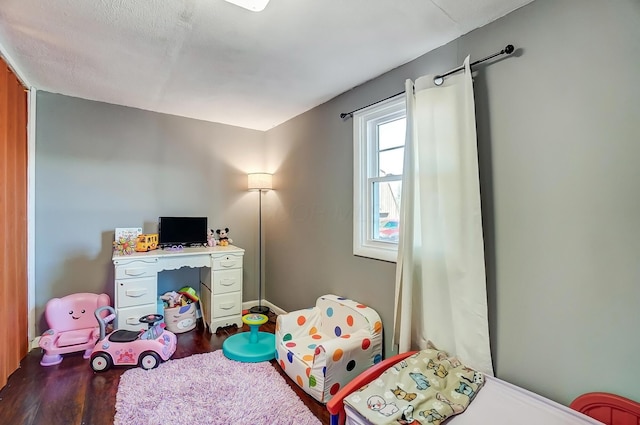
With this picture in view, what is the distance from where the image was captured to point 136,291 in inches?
110

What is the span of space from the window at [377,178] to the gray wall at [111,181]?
74.0 inches

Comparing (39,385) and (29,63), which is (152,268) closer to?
(39,385)

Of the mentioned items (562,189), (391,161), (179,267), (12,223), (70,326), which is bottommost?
(70,326)

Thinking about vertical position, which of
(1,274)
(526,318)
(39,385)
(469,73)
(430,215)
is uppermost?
(469,73)

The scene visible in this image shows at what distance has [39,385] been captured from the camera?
2170 millimetres

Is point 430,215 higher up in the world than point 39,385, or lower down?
higher up

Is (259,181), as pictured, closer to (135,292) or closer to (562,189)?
(135,292)

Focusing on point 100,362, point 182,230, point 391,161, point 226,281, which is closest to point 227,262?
point 226,281

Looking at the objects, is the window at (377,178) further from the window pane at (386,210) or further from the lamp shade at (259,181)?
the lamp shade at (259,181)

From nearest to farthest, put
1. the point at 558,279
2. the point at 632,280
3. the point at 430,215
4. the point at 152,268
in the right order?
1. the point at 632,280
2. the point at 558,279
3. the point at 430,215
4. the point at 152,268

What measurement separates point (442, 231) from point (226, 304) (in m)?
2.42

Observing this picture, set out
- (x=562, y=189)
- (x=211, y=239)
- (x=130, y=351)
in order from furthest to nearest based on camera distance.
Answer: (x=211, y=239), (x=130, y=351), (x=562, y=189)

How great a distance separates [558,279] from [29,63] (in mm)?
3680

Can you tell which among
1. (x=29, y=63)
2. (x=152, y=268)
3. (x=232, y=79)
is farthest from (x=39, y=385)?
(x=232, y=79)
